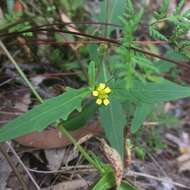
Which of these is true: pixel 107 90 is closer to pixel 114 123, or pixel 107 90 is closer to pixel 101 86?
pixel 101 86

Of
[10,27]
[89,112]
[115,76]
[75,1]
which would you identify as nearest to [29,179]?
[89,112]

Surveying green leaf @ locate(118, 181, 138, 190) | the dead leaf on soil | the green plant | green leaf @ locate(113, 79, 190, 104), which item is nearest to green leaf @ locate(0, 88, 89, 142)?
the green plant

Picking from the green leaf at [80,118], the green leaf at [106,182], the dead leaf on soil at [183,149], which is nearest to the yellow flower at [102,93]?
the green leaf at [80,118]

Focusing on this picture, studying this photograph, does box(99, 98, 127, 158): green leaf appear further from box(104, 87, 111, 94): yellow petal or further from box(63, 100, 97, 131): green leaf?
box(104, 87, 111, 94): yellow petal

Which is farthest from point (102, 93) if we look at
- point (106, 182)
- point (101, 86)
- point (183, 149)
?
point (183, 149)

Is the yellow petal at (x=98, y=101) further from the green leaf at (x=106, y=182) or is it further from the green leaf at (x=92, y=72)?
the green leaf at (x=106, y=182)

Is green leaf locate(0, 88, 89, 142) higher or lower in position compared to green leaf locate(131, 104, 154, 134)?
higher

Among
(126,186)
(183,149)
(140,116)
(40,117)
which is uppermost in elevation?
(40,117)
